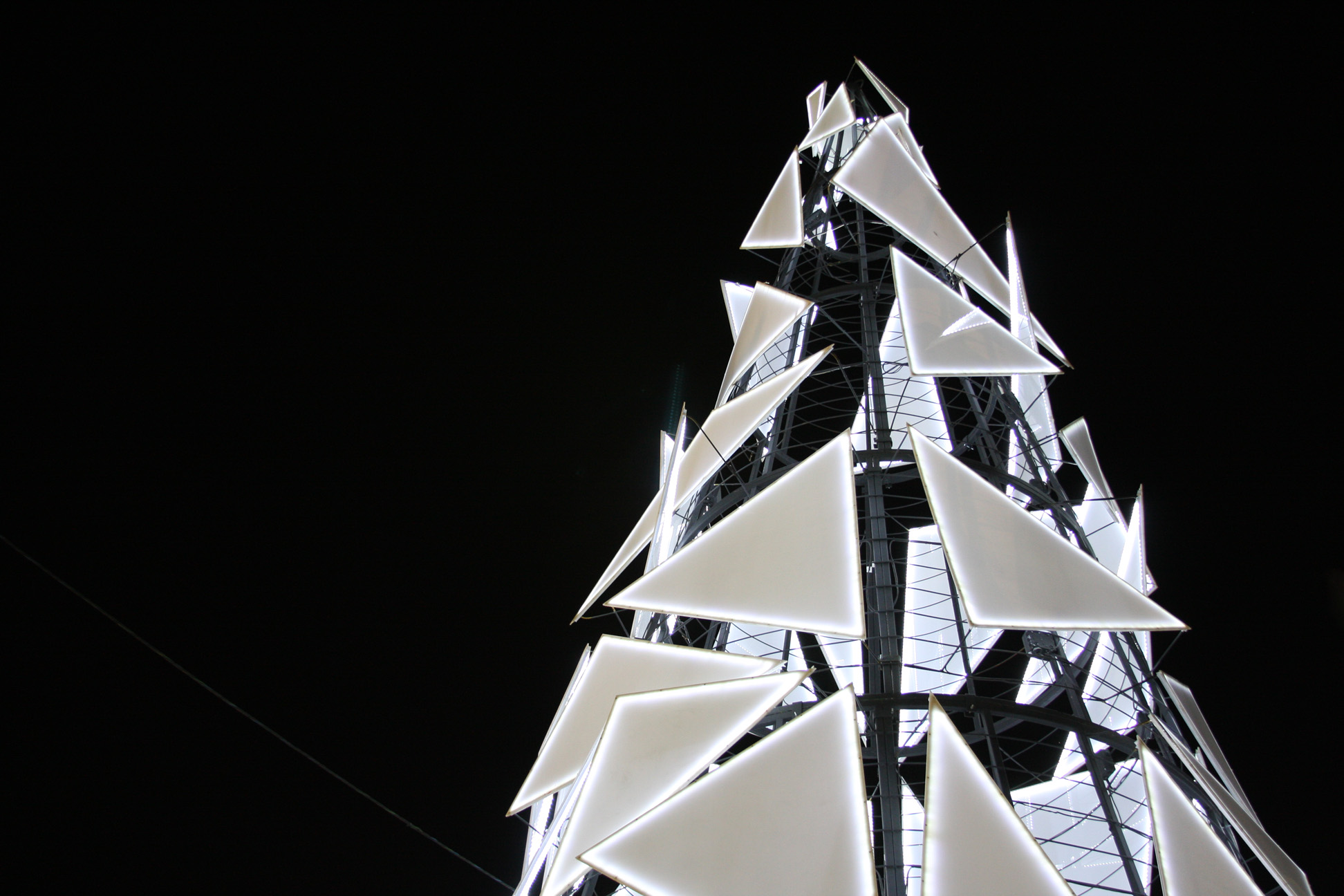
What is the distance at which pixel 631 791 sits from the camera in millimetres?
4582

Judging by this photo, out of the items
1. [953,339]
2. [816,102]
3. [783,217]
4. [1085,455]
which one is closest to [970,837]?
[953,339]

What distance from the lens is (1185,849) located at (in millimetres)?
4273

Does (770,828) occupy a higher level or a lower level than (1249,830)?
lower

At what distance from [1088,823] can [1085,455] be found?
131 inches

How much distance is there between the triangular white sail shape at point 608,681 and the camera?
5047 mm

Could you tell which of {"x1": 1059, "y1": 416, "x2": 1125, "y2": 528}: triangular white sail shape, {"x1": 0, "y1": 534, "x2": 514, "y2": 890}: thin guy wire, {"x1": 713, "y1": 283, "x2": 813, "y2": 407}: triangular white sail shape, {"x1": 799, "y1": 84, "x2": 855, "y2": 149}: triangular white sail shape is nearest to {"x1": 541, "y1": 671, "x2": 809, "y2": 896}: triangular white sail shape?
Answer: {"x1": 713, "y1": 283, "x2": 813, "y2": 407}: triangular white sail shape

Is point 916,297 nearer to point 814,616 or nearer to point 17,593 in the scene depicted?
point 814,616

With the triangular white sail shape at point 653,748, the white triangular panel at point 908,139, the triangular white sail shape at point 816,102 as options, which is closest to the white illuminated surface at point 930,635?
the white triangular panel at point 908,139

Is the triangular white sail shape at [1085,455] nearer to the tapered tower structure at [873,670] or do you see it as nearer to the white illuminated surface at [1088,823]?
the tapered tower structure at [873,670]

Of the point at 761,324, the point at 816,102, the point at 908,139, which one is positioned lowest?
the point at 761,324

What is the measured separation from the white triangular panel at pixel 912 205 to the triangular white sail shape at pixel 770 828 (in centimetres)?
505

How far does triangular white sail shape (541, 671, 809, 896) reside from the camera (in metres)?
4.50

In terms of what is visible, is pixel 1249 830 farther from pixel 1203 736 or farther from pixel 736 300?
pixel 736 300

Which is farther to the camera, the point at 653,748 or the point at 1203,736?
the point at 1203,736
